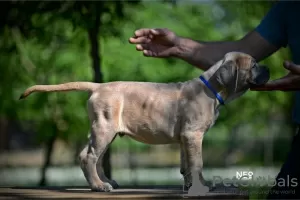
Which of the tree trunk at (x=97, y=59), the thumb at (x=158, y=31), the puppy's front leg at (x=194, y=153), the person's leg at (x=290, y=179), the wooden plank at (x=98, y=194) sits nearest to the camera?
the wooden plank at (x=98, y=194)

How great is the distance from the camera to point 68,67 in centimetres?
1223

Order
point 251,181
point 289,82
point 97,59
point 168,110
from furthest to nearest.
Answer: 1. point 97,59
2. point 251,181
3. point 289,82
4. point 168,110

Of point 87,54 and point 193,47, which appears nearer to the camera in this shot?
point 193,47

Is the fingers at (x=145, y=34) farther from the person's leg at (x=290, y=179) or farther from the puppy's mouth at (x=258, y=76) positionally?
the person's leg at (x=290, y=179)

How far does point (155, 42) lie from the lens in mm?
5250

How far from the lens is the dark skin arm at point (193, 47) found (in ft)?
17.0

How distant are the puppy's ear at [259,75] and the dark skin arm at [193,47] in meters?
0.84

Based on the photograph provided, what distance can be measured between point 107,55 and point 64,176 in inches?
166

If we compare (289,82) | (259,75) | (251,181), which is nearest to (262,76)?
(259,75)

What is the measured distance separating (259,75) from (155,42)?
108 cm

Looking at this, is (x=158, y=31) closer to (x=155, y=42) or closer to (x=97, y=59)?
(x=155, y=42)

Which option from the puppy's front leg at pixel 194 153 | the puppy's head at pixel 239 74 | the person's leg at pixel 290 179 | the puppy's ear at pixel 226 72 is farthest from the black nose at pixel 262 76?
the person's leg at pixel 290 179

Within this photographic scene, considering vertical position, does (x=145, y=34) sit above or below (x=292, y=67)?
above

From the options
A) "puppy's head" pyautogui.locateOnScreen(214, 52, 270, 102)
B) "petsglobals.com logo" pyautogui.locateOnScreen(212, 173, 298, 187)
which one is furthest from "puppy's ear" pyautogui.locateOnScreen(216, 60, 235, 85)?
"petsglobals.com logo" pyautogui.locateOnScreen(212, 173, 298, 187)
